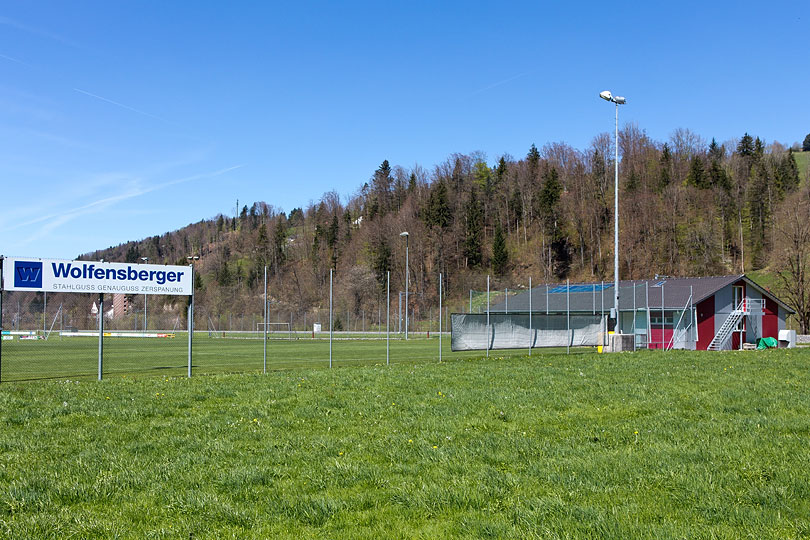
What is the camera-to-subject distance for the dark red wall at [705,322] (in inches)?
1583

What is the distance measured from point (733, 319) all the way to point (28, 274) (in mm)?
39193

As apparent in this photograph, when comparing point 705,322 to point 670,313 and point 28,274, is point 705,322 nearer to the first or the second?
point 670,313

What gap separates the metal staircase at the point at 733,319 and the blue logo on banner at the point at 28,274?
115 feet

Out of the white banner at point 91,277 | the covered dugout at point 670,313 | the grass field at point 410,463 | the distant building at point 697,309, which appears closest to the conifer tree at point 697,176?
the distant building at point 697,309

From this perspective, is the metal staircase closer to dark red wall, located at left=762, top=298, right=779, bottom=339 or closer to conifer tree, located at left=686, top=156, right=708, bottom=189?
dark red wall, located at left=762, top=298, right=779, bottom=339

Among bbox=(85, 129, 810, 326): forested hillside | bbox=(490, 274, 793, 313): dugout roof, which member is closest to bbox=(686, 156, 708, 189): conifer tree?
bbox=(85, 129, 810, 326): forested hillside

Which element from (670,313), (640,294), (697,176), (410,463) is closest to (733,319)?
(670,313)

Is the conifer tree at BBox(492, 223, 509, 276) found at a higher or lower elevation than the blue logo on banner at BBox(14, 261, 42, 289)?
higher

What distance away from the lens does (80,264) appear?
16.2m

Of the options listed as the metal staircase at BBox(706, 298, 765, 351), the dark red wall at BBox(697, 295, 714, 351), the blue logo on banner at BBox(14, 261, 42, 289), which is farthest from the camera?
the dark red wall at BBox(697, 295, 714, 351)

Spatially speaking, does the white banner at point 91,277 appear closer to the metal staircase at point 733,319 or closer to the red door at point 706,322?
the metal staircase at point 733,319

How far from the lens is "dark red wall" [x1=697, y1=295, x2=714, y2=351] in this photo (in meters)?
40.2

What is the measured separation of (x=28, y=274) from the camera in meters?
15.6

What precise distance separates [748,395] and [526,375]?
4.55m
